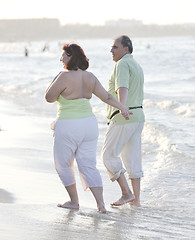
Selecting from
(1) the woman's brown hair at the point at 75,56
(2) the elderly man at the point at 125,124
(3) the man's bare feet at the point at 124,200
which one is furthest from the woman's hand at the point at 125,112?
(3) the man's bare feet at the point at 124,200

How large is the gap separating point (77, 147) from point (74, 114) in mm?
284

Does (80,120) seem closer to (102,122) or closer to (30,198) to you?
(30,198)

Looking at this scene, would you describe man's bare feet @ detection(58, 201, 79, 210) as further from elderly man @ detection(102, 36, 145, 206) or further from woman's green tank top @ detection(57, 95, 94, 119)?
woman's green tank top @ detection(57, 95, 94, 119)

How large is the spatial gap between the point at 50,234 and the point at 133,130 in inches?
58.5

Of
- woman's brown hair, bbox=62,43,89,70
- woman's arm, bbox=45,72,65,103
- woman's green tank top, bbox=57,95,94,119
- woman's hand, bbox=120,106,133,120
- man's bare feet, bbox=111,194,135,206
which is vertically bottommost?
man's bare feet, bbox=111,194,135,206

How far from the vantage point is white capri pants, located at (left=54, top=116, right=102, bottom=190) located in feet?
14.8

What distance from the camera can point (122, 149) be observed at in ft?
16.6

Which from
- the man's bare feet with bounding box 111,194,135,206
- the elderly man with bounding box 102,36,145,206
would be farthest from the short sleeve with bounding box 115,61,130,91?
the man's bare feet with bounding box 111,194,135,206

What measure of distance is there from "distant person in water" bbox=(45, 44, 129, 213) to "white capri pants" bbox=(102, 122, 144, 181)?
406 millimetres

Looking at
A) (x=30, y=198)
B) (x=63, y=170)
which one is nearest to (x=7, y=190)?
(x=30, y=198)

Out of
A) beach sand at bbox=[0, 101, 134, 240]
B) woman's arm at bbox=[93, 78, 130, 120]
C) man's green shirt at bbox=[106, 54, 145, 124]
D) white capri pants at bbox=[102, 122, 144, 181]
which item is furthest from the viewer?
white capri pants at bbox=[102, 122, 144, 181]

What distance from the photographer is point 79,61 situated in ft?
14.7

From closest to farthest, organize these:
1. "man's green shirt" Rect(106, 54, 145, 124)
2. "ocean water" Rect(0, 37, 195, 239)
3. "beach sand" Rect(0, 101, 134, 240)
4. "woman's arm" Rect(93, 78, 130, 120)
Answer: "beach sand" Rect(0, 101, 134, 240) → "ocean water" Rect(0, 37, 195, 239) → "woman's arm" Rect(93, 78, 130, 120) → "man's green shirt" Rect(106, 54, 145, 124)

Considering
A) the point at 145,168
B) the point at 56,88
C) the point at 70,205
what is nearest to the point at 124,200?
the point at 70,205
